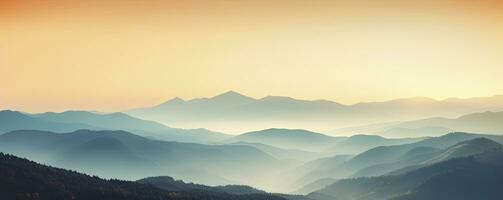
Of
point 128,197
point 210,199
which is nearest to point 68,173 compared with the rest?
point 128,197

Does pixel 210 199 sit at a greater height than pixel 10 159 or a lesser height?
lesser

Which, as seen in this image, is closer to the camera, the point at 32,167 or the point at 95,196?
the point at 95,196

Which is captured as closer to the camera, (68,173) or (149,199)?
(149,199)

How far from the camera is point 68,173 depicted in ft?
325

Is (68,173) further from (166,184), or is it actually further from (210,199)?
(166,184)

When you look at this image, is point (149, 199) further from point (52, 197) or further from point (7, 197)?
point (7, 197)

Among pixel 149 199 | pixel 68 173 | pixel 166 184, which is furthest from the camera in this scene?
pixel 166 184

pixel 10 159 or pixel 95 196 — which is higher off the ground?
pixel 10 159

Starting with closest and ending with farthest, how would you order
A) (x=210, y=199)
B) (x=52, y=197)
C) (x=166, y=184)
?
(x=52, y=197)
(x=210, y=199)
(x=166, y=184)

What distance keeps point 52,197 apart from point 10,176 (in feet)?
23.1

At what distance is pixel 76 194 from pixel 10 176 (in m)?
8.53

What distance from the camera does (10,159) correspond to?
93.5m

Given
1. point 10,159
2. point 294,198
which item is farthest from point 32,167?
point 294,198

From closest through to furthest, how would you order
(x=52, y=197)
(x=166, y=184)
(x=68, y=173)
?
(x=52, y=197)
(x=68, y=173)
(x=166, y=184)
